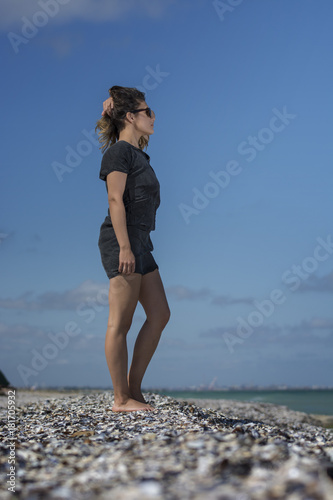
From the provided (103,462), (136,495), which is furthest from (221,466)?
(103,462)

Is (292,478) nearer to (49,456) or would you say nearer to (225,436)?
(225,436)

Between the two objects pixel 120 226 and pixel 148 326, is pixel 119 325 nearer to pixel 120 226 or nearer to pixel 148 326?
pixel 148 326

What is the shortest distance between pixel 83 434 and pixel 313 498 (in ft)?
8.71

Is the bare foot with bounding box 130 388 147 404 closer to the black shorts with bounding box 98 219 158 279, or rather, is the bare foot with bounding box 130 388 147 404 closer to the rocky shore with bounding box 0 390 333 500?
the black shorts with bounding box 98 219 158 279

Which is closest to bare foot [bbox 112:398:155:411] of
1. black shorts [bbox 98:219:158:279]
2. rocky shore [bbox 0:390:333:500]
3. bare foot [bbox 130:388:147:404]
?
bare foot [bbox 130:388:147:404]

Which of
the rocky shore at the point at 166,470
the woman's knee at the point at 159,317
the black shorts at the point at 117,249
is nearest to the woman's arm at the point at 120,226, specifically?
the black shorts at the point at 117,249

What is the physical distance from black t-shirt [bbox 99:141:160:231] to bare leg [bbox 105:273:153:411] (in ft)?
2.27

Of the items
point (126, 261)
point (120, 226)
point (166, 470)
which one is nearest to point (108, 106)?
point (120, 226)

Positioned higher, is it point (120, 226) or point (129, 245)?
point (120, 226)

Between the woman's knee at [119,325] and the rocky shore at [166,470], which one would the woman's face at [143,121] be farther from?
Result: the rocky shore at [166,470]

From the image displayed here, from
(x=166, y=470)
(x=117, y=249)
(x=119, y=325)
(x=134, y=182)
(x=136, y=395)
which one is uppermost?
(x=134, y=182)

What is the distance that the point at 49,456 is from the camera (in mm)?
3068

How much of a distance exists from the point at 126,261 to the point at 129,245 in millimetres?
181

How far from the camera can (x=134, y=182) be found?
5.47m
